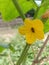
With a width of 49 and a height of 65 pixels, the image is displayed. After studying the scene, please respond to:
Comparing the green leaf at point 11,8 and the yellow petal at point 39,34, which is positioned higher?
the green leaf at point 11,8

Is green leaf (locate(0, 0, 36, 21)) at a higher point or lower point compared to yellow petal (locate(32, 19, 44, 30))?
higher

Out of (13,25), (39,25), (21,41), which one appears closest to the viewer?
(39,25)

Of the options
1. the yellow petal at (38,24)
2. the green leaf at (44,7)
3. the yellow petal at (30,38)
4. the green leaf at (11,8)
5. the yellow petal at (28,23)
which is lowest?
the yellow petal at (30,38)

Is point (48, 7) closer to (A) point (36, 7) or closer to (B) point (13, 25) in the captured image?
(A) point (36, 7)

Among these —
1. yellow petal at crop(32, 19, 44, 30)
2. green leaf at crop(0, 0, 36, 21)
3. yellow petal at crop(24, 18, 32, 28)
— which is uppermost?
green leaf at crop(0, 0, 36, 21)

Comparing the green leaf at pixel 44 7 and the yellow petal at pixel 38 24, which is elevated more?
the green leaf at pixel 44 7

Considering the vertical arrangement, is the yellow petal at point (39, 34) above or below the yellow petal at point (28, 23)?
below

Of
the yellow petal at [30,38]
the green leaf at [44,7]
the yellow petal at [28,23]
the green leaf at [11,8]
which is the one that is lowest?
the yellow petal at [30,38]

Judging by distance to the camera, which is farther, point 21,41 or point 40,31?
point 21,41

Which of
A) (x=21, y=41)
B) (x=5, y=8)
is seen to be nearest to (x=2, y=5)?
(x=5, y=8)
